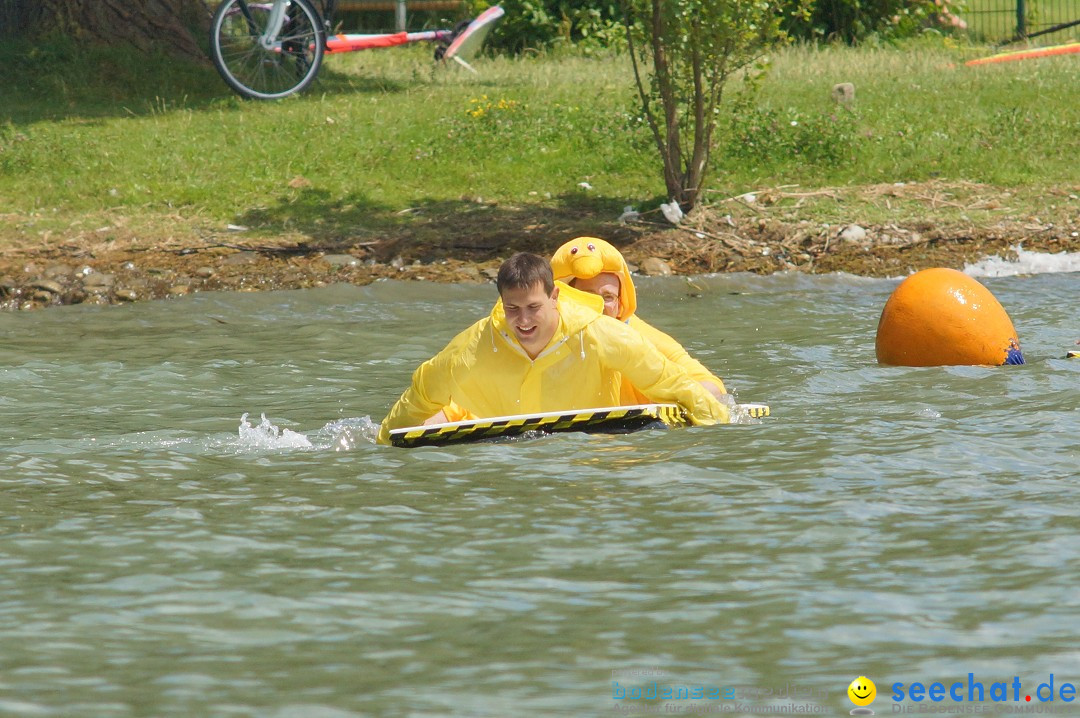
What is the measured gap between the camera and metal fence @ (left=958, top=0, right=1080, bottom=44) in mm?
29061

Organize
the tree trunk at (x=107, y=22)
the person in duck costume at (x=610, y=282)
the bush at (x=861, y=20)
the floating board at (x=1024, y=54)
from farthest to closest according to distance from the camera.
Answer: the bush at (x=861, y=20)
the floating board at (x=1024, y=54)
the tree trunk at (x=107, y=22)
the person in duck costume at (x=610, y=282)

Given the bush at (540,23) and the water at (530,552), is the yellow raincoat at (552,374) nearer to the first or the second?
the water at (530,552)

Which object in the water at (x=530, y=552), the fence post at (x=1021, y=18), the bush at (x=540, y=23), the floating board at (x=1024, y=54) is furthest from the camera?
the fence post at (x=1021, y=18)

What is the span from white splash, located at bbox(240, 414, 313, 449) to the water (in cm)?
2

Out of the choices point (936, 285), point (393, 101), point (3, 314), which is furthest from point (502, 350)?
point (393, 101)

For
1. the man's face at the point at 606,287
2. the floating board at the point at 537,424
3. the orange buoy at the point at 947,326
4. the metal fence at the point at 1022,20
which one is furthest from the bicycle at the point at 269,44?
the metal fence at the point at 1022,20

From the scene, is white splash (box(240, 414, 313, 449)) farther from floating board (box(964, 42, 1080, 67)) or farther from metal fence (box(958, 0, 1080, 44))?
metal fence (box(958, 0, 1080, 44))

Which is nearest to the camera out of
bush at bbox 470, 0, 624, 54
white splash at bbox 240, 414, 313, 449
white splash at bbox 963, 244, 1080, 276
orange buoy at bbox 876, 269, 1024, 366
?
white splash at bbox 240, 414, 313, 449

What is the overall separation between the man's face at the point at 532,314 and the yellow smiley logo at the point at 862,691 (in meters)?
3.33

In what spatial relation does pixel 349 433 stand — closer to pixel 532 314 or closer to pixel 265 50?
pixel 532 314

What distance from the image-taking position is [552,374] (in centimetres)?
793

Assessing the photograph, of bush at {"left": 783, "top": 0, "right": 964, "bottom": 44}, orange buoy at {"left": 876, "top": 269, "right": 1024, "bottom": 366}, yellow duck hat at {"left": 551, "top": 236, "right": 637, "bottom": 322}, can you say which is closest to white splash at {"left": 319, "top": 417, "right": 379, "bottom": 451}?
yellow duck hat at {"left": 551, "top": 236, "right": 637, "bottom": 322}

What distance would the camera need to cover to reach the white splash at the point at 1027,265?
14039 mm

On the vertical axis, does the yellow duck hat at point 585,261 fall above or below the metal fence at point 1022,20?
below
